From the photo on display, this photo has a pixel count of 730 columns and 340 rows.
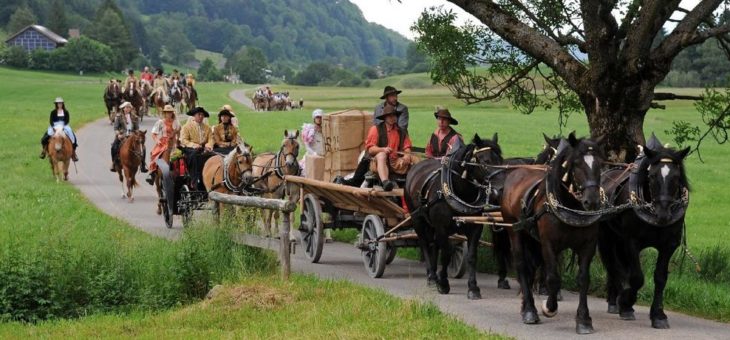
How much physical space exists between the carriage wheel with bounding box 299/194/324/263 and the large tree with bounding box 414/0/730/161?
2.98 m

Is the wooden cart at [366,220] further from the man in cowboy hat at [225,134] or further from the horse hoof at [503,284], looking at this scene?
the man in cowboy hat at [225,134]

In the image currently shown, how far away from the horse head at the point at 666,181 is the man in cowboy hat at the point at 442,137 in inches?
182

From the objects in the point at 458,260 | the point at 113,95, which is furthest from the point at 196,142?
the point at 113,95

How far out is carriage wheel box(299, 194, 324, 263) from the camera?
17.3 metres

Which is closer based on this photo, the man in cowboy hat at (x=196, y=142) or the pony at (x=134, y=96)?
the man in cowboy hat at (x=196, y=142)

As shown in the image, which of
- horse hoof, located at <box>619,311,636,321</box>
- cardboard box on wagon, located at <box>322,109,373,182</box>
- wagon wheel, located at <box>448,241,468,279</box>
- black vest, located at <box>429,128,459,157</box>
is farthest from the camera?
cardboard box on wagon, located at <box>322,109,373,182</box>

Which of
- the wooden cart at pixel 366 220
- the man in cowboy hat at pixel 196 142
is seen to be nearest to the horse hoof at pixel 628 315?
the wooden cart at pixel 366 220

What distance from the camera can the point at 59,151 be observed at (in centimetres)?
3105

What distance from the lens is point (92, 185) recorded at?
30.3 meters

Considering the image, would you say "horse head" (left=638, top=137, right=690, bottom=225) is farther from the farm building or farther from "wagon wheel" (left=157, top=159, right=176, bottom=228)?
the farm building

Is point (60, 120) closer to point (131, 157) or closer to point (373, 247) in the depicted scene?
point (131, 157)

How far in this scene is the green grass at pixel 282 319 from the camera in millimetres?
11195

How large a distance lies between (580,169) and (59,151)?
21834 mm

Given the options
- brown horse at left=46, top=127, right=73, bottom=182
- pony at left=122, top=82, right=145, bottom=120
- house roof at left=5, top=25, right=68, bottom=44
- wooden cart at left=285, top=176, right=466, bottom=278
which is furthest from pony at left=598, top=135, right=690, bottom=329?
house roof at left=5, top=25, right=68, bottom=44
